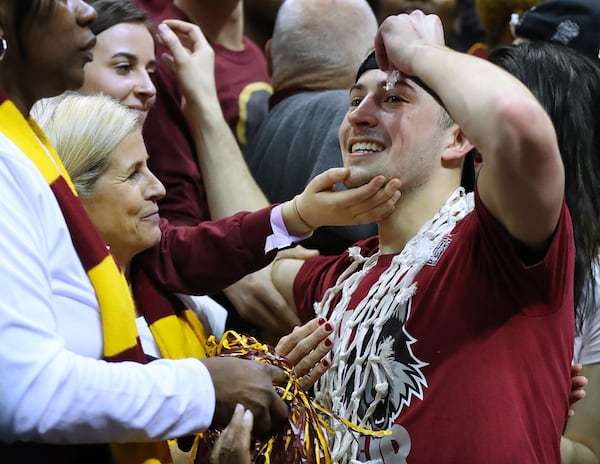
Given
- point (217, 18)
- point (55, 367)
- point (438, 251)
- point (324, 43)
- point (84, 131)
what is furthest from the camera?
point (217, 18)

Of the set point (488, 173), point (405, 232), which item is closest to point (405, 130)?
point (405, 232)

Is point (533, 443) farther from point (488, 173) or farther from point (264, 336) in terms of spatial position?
point (264, 336)

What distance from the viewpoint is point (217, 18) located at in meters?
3.21

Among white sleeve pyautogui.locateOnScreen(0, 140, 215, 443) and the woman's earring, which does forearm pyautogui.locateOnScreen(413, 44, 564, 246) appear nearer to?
white sleeve pyautogui.locateOnScreen(0, 140, 215, 443)

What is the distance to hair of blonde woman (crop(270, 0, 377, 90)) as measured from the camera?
9.84ft

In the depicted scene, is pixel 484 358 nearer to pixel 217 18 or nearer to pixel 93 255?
pixel 93 255

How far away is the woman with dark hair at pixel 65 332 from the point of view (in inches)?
53.2

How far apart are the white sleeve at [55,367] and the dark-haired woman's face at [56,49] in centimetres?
17

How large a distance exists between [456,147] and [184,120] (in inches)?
39.3

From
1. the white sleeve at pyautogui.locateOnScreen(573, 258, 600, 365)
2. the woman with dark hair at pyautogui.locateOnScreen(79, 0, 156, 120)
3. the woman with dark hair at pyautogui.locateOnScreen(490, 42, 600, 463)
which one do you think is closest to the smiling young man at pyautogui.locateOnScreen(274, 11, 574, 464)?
the woman with dark hair at pyautogui.locateOnScreen(490, 42, 600, 463)

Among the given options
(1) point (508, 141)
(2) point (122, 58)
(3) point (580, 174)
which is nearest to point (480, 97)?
(1) point (508, 141)

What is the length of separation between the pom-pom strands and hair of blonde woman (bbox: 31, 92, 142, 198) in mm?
503

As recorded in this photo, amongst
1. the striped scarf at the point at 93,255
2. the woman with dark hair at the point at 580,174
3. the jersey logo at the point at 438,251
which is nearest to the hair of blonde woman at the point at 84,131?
the striped scarf at the point at 93,255

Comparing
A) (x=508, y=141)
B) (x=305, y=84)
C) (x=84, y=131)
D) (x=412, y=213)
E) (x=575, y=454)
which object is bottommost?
(x=575, y=454)
